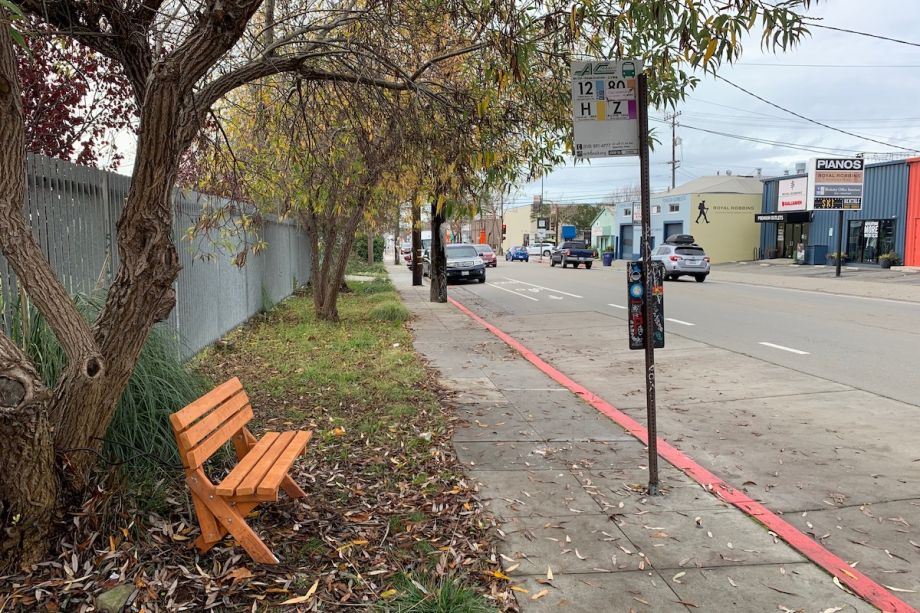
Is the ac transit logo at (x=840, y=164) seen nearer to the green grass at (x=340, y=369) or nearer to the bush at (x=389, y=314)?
the bush at (x=389, y=314)

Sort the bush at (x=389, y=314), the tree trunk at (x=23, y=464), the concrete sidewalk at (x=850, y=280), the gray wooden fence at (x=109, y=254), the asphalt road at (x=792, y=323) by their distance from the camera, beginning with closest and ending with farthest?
the tree trunk at (x=23, y=464), the gray wooden fence at (x=109, y=254), the asphalt road at (x=792, y=323), the bush at (x=389, y=314), the concrete sidewalk at (x=850, y=280)

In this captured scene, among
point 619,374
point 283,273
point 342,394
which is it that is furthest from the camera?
point 283,273

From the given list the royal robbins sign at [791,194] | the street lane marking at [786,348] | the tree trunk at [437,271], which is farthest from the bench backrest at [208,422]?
the royal robbins sign at [791,194]

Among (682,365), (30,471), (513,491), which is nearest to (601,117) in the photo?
(513,491)

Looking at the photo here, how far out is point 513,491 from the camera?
457 centimetres

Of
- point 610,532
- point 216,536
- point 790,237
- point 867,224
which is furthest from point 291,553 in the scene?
point 790,237

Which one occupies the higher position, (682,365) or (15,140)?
(15,140)

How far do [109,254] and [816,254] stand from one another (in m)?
41.1

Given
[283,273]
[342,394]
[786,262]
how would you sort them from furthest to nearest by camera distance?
[786,262] → [283,273] → [342,394]

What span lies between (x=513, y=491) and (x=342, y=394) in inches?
115

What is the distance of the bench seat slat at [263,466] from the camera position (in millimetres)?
3271

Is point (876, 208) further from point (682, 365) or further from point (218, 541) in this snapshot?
point (218, 541)

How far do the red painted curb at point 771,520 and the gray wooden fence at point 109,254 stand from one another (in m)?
4.23

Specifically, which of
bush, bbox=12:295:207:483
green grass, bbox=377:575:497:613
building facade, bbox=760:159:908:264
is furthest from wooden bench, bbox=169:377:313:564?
building facade, bbox=760:159:908:264
